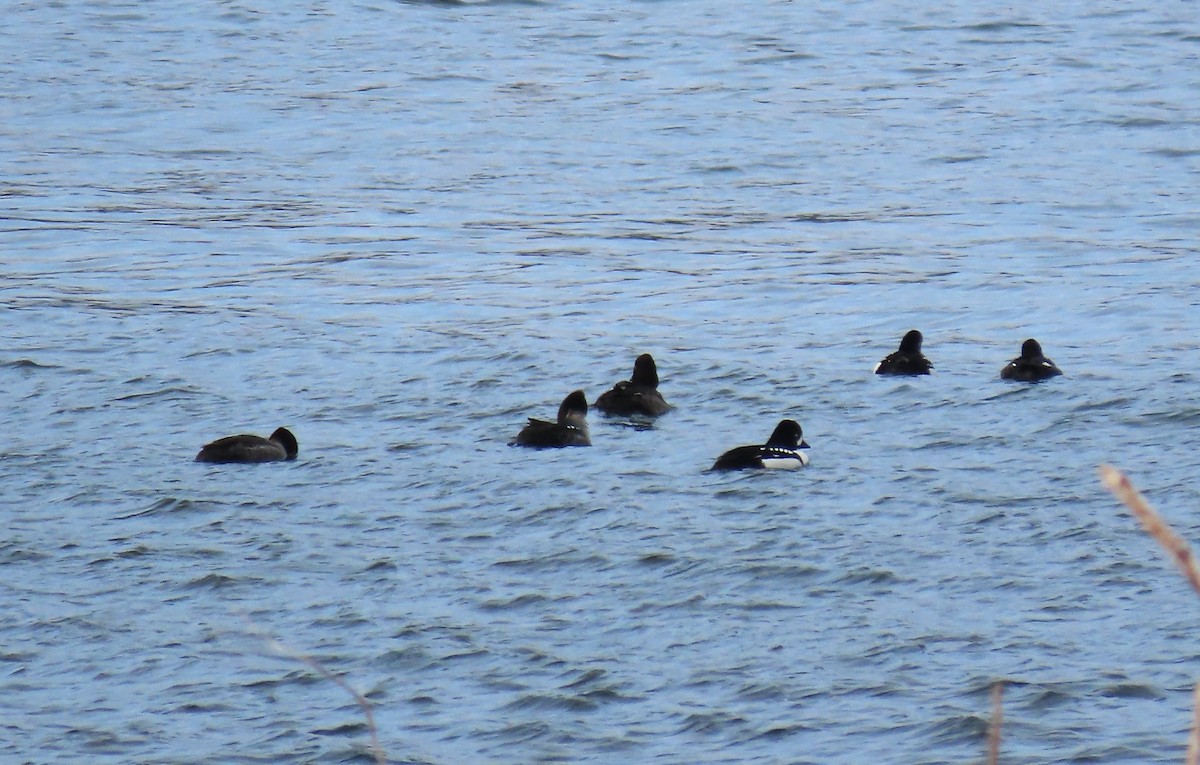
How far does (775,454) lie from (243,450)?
367cm

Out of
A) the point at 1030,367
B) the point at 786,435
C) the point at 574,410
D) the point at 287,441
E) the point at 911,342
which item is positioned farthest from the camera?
the point at 911,342

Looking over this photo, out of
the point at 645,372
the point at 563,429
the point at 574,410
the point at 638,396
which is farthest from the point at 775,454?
the point at 645,372

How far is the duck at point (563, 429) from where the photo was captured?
13647mm

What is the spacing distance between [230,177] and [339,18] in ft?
47.3

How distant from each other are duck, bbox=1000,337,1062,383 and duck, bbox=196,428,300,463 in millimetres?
5738

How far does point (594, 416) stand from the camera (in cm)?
1487

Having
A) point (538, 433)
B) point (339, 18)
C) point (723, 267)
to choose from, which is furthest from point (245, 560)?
point (339, 18)

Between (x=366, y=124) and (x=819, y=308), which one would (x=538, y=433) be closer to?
(x=819, y=308)

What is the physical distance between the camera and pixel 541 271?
20859 mm

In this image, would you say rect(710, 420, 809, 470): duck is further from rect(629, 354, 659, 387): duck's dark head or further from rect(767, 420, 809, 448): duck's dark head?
rect(629, 354, 659, 387): duck's dark head

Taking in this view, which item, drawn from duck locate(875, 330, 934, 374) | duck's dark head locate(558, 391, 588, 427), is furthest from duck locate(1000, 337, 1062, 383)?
duck's dark head locate(558, 391, 588, 427)

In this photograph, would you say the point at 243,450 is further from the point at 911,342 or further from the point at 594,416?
the point at 911,342

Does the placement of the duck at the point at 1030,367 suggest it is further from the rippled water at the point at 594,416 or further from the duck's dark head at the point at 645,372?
the duck's dark head at the point at 645,372

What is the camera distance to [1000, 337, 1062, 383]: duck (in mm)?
15164
